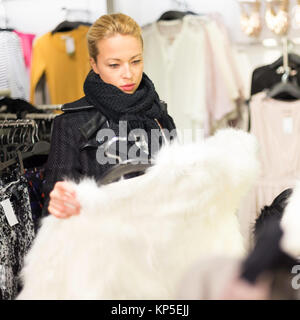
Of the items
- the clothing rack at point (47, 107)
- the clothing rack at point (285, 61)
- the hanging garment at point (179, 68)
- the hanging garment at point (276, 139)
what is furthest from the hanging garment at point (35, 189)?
the clothing rack at point (285, 61)

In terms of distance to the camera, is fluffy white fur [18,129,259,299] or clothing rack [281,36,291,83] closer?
fluffy white fur [18,129,259,299]

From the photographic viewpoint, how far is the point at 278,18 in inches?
40.8

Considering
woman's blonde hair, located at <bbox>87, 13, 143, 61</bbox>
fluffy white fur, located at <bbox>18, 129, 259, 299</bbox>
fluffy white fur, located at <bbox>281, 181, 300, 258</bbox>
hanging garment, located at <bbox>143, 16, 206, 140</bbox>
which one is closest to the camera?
fluffy white fur, located at <bbox>281, 181, 300, 258</bbox>

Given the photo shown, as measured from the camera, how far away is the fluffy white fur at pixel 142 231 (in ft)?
2.01

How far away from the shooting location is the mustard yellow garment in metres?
1.09

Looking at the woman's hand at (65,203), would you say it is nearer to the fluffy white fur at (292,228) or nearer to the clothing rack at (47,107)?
the fluffy white fur at (292,228)

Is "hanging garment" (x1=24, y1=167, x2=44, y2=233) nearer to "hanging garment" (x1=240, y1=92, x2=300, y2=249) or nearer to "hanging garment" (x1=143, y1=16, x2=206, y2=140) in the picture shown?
"hanging garment" (x1=143, y1=16, x2=206, y2=140)

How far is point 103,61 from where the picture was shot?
74cm

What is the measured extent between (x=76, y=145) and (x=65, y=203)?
164 millimetres

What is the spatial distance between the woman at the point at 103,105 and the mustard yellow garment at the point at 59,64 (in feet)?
0.91

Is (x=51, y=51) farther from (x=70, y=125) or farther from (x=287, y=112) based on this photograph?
(x=287, y=112)

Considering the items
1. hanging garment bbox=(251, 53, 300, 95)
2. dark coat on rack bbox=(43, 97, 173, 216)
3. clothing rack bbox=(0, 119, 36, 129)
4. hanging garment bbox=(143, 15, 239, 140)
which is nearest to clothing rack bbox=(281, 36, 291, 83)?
hanging garment bbox=(251, 53, 300, 95)

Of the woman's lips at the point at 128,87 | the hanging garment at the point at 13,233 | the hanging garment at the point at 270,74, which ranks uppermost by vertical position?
the woman's lips at the point at 128,87

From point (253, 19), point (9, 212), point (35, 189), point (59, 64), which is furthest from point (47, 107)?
point (253, 19)
